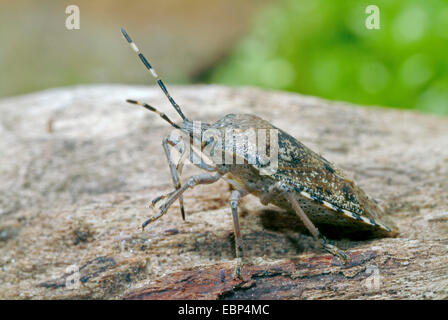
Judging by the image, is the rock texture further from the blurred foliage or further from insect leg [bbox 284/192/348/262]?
the blurred foliage

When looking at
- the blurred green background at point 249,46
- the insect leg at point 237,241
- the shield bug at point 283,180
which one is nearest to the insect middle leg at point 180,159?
the shield bug at point 283,180

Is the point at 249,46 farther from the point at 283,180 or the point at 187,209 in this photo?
the point at 283,180

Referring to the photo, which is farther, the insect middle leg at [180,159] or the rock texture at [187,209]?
the insect middle leg at [180,159]

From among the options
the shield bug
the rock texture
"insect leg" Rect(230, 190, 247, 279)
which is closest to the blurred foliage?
the rock texture

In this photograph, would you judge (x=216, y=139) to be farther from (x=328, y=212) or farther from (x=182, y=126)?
(x=328, y=212)

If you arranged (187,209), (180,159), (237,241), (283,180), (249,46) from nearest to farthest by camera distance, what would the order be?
1. (237,241)
2. (283,180)
3. (180,159)
4. (187,209)
5. (249,46)

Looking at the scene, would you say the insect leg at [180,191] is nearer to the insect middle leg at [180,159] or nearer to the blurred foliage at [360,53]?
the insect middle leg at [180,159]

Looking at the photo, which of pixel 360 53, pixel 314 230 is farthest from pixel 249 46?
pixel 314 230
